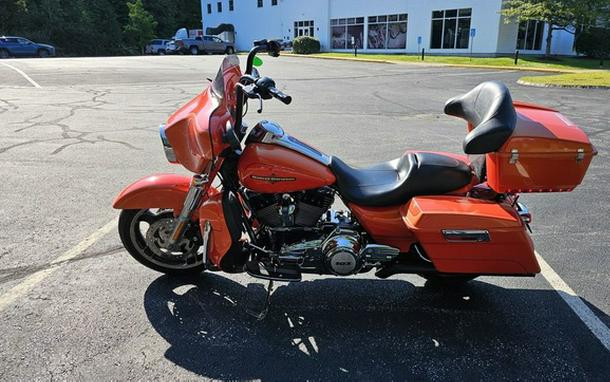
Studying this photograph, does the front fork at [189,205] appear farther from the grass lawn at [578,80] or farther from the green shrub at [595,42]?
the green shrub at [595,42]

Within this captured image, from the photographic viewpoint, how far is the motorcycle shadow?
9.03ft

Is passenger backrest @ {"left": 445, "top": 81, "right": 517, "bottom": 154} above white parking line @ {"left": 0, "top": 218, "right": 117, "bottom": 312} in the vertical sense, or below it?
above

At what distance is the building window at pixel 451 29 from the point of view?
31625mm

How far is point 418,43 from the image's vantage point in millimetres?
34156

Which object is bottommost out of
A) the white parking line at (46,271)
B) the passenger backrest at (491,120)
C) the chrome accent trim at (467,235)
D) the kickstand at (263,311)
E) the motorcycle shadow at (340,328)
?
the motorcycle shadow at (340,328)

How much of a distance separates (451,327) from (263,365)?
1.30 m

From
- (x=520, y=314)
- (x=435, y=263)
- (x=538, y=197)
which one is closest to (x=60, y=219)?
(x=435, y=263)

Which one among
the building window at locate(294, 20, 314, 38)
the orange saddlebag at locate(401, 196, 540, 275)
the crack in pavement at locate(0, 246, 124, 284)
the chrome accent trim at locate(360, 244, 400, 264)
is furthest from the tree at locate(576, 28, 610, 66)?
the crack in pavement at locate(0, 246, 124, 284)

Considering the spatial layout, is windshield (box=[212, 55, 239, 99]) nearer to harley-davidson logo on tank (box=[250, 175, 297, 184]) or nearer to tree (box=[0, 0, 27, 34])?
harley-davidson logo on tank (box=[250, 175, 297, 184])

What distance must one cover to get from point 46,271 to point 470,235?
326 cm

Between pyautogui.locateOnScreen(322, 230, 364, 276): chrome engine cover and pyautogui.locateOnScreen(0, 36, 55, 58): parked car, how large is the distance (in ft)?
135

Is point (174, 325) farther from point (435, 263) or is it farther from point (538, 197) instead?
point (538, 197)

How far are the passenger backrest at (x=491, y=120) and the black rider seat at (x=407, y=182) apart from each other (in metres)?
0.33

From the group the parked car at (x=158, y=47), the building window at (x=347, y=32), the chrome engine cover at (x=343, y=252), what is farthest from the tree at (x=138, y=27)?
the chrome engine cover at (x=343, y=252)
